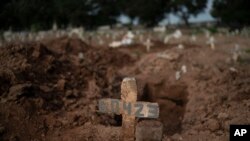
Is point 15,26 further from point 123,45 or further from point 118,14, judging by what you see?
point 123,45

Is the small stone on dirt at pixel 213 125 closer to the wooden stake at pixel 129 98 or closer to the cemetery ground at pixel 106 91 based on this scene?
the cemetery ground at pixel 106 91

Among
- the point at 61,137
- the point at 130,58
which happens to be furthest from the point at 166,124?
the point at 130,58

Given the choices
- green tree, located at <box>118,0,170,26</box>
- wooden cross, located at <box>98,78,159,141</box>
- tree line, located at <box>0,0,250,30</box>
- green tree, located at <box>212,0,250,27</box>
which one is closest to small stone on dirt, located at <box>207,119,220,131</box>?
wooden cross, located at <box>98,78,159,141</box>

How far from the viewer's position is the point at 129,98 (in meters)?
5.50

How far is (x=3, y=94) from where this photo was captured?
735 cm

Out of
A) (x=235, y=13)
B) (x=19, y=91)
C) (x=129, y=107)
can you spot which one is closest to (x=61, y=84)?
(x=19, y=91)

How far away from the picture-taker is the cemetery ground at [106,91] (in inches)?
274

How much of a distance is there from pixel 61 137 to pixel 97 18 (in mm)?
28624

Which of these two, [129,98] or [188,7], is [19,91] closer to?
[129,98]

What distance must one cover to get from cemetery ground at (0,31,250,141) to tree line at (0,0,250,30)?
17845 mm

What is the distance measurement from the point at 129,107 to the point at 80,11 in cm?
2750

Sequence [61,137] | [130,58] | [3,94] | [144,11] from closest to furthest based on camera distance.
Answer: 1. [61,137]
2. [3,94]
3. [130,58]
4. [144,11]

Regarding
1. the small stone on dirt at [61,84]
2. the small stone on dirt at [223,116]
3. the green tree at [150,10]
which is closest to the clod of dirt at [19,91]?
the small stone on dirt at [61,84]

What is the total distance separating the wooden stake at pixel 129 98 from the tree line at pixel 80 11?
2464cm
